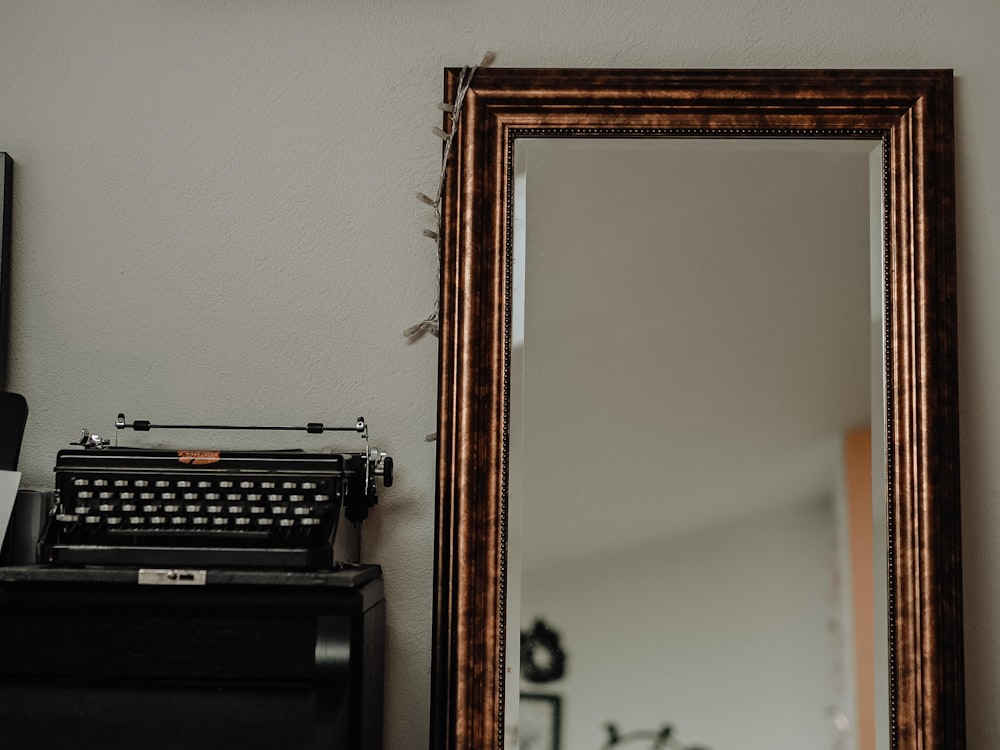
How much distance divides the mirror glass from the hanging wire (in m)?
0.15

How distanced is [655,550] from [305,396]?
78 centimetres

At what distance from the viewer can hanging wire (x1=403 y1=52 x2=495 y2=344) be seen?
6.61 ft

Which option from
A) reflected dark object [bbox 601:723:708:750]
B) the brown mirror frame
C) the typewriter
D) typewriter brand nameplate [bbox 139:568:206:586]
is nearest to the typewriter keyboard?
the typewriter

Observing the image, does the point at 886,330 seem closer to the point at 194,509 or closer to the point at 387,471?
the point at 387,471

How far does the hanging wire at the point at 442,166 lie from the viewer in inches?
79.3

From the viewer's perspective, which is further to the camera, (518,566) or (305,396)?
(305,396)

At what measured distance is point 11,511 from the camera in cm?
187

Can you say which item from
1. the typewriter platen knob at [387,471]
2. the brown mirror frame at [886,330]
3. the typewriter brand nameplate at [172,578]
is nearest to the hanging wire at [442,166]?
the brown mirror frame at [886,330]

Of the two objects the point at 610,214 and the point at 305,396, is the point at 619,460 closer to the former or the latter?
the point at 610,214

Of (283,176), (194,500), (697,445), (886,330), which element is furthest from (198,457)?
(886,330)

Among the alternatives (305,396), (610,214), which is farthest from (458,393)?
(610,214)

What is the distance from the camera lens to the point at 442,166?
204 cm

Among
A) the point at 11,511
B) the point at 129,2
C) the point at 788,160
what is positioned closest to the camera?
the point at 11,511

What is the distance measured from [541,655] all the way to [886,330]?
3.06ft
